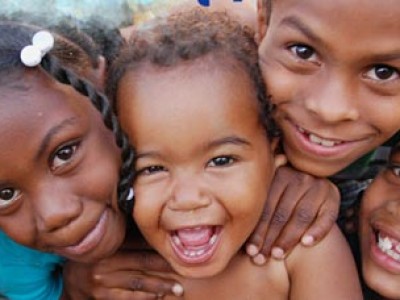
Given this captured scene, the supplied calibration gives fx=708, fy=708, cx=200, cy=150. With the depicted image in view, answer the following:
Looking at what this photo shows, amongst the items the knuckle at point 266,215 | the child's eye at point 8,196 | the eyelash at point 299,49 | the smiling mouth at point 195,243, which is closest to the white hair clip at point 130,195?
the smiling mouth at point 195,243

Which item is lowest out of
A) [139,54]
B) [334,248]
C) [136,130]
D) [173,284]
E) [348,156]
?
[173,284]

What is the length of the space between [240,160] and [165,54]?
0.90 ft

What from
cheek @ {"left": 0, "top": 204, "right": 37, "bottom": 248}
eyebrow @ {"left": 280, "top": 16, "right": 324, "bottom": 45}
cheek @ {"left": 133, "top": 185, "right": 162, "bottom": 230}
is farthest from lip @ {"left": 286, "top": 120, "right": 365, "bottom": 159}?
cheek @ {"left": 0, "top": 204, "right": 37, "bottom": 248}

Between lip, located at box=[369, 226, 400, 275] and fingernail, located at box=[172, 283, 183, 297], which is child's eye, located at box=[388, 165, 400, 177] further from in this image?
fingernail, located at box=[172, 283, 183, 297]

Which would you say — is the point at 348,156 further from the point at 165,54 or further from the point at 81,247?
the point at 81,247

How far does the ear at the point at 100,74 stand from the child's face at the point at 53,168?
137 mm

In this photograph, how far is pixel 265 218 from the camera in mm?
1692

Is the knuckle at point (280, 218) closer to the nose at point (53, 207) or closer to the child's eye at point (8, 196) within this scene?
the nose at point (53, 207)

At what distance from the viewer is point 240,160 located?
1.51 metres

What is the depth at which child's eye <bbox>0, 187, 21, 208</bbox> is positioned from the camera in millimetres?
1440

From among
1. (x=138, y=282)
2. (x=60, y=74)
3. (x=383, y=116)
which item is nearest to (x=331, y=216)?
(x=383, y=116)

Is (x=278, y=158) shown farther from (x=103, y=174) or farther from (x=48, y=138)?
(x=48, y=138)

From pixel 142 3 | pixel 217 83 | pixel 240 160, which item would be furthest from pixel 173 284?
pixel 142 3

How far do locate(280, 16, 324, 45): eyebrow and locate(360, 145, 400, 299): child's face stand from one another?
0.40 meters
